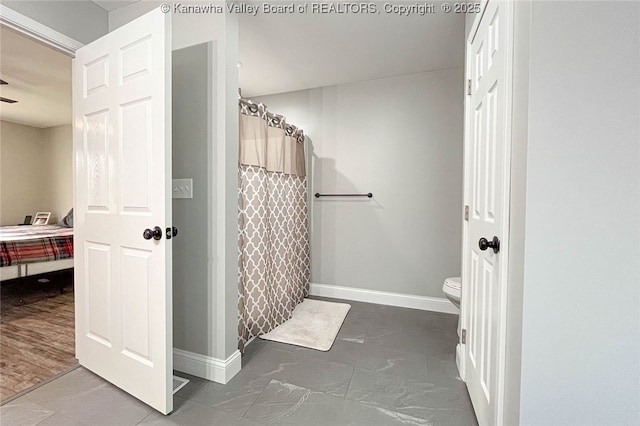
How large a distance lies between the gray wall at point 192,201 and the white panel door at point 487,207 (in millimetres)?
1452

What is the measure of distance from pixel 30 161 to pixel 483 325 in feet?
24.7

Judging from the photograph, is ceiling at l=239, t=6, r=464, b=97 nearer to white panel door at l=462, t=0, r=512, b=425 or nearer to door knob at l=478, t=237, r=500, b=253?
white panel door at l=462, t=0, r=512, b=425

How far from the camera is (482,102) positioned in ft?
4.36

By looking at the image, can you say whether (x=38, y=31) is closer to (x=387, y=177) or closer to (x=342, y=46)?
(x=342, y=46)

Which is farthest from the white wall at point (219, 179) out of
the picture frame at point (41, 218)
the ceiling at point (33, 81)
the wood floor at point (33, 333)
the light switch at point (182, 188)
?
the picture frame at point (41, 218)

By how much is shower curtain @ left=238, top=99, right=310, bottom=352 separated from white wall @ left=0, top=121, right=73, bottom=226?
16.5ft

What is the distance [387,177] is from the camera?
2.80m

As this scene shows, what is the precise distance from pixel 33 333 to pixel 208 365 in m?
1.73

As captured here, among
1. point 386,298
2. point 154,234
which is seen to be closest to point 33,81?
point 154,234

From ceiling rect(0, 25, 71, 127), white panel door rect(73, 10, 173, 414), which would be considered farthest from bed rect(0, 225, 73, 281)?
white panel door rect(73, 10, 173, 414)

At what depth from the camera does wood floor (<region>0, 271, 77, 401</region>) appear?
65.4 inches

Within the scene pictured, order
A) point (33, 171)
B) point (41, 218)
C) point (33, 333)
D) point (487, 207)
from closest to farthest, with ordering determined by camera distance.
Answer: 1. point (487, 207)
2. point (33, 333)
3. point (41, 218)
4. point (33, 171)

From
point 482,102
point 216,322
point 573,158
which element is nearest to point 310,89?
point 482,102

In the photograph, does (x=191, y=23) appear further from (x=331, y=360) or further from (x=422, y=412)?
(x=422, y=412)
